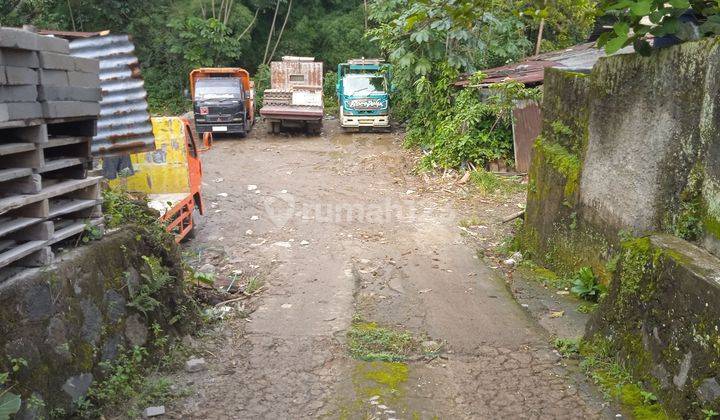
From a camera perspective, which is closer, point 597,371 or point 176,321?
point 597,371

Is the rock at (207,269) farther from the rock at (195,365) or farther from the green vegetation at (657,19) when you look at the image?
the green vegetation at (657,19)

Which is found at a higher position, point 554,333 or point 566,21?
point 566,21

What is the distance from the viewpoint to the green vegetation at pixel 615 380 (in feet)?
14.6

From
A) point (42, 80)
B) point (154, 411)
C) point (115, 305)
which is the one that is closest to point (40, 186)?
point (42, 80)

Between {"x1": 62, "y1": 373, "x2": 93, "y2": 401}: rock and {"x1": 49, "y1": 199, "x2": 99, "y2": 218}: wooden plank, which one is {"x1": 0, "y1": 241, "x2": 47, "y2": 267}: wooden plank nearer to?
{"x1": 49, "y1": 199, "x2": 99, "y2": 218}: wooden plank

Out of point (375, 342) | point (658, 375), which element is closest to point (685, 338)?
point (658, 375)

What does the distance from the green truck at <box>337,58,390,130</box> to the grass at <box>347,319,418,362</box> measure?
49.6ft

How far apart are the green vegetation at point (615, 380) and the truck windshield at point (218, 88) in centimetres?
1727

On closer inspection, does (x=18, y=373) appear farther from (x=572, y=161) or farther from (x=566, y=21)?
(x=566, y=21)

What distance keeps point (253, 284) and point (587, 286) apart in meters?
4.22

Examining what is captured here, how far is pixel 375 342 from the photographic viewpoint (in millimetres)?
6297

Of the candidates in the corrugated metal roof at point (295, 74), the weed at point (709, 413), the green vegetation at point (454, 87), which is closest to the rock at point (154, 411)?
the weed at point (709, 413)

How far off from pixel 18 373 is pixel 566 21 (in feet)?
80.3

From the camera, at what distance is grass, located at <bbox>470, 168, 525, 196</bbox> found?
45.9ft
